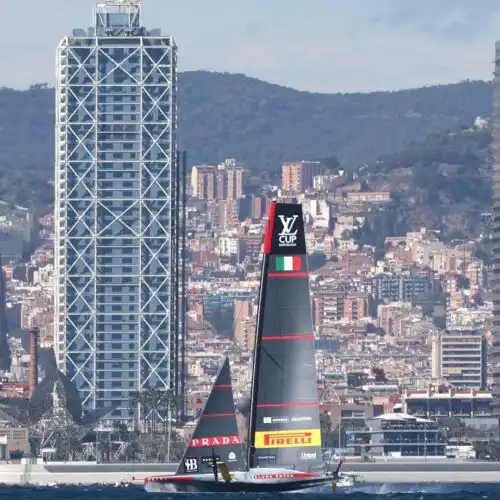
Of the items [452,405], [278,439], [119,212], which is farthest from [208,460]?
[452,405]

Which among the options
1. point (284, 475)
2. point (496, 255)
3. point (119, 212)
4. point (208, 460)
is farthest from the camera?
point (119, 212)

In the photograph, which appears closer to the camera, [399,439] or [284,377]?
[284,377]

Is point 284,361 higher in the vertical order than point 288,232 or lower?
Answer: lower

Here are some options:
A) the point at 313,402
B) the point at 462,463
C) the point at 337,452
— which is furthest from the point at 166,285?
the point at 313,402

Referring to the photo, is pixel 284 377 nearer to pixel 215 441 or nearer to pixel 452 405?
pixel 215 441

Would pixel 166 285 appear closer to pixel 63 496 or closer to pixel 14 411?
pixel 14 411

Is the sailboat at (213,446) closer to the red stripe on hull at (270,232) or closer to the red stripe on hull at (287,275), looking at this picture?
the red stripe on hull at (287,275)

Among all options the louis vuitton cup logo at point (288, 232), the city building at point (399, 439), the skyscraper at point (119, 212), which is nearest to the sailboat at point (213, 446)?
the louis vuitton cup logo at point (288, 232)
